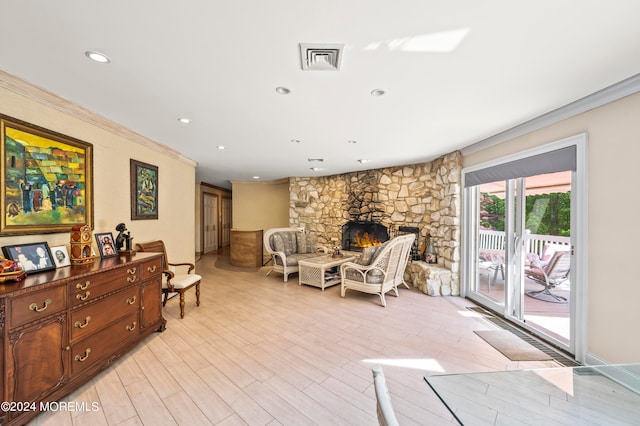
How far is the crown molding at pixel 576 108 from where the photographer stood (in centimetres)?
192

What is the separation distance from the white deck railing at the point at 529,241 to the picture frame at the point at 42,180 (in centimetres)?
497

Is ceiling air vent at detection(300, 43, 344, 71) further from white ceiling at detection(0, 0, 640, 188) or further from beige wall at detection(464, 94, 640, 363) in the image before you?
beige wall at detection(464, 94, 640, 363)

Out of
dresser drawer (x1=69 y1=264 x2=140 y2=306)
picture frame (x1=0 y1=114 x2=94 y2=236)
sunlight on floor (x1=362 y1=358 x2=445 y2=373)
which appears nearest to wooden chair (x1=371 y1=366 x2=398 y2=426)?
sunlight on floor (x1=362 y1=358 x2=445 y2=373)

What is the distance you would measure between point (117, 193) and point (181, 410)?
2.56 meters

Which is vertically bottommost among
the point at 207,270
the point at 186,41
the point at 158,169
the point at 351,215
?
the point at 207,270

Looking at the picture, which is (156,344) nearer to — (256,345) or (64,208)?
(256,345)

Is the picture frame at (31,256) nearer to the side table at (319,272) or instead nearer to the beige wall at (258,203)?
the side table at (319,272)

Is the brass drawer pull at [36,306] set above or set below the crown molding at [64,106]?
below

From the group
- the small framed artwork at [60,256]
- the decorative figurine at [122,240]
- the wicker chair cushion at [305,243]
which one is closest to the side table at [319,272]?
the wicker chair cushion at [305,243]

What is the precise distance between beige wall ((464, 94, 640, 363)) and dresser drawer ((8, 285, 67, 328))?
434 cm

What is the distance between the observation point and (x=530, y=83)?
1.94 metres

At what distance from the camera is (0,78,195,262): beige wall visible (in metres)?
2.07

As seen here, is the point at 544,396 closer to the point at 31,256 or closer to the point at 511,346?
the point at 511,346

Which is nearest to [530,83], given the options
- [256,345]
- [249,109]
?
[249,109]
